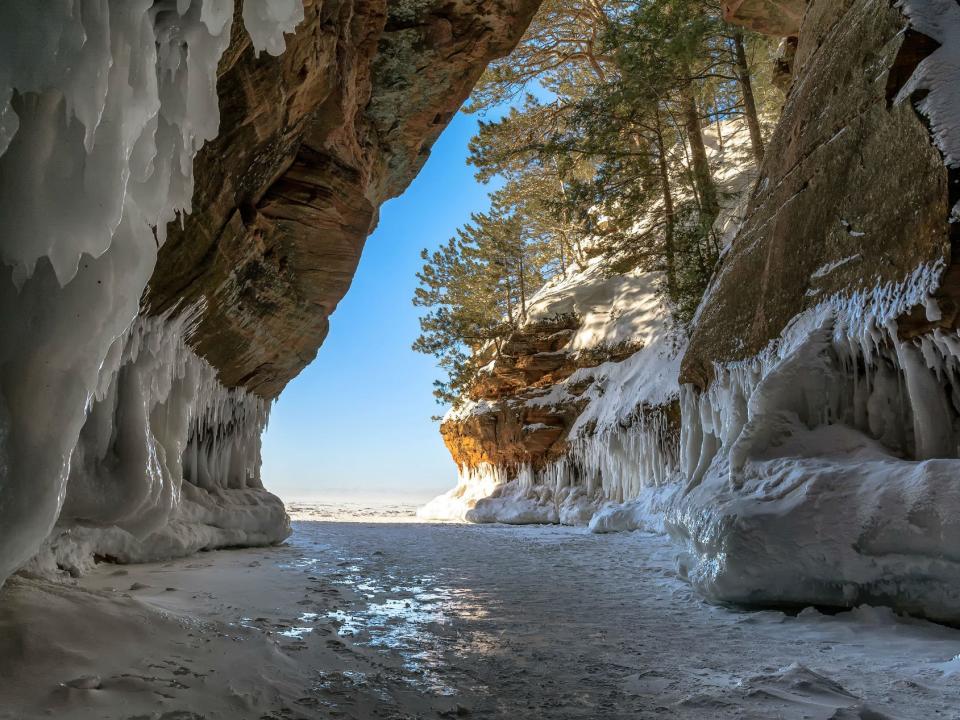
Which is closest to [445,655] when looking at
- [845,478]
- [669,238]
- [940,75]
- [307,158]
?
[845,478]

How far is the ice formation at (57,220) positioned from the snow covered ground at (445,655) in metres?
0.50

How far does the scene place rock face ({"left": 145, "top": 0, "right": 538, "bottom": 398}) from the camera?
189 inches

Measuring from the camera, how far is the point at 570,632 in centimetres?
319

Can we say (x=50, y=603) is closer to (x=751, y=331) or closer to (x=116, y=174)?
(x=116, y=174)

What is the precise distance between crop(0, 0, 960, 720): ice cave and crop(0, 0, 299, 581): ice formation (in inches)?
0.4

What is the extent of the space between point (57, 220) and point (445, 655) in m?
2.45

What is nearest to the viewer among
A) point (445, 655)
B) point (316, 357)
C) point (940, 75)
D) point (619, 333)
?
point (445, 655)

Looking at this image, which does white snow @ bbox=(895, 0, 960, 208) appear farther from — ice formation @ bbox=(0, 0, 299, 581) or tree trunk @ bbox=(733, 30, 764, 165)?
tree trunk @ bbox=(733, 30, 764, 165)

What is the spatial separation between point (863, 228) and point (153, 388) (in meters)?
6.62

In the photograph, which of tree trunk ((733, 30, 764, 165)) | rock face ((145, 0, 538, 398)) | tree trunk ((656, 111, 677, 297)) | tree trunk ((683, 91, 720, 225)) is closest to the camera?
rock face ((145, 0, 538, 398))

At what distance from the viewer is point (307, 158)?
6141mm

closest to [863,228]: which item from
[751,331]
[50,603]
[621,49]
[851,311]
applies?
[851,311]

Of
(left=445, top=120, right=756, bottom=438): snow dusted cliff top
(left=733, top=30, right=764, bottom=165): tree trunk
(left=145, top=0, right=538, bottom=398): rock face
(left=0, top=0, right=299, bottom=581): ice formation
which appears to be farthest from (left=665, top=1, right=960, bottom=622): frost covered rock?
(left=445, top=120, right=756, bottom=438): snow dusted cliff top

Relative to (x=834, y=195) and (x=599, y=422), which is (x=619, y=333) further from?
(x=834, y=195)
